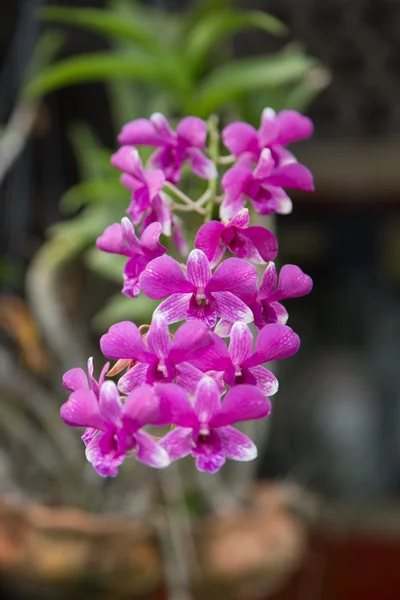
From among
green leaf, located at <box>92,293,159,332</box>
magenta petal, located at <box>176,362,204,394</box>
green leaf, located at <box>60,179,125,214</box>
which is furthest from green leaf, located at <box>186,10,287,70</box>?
magenta petal, located at <box>176,362,204,394</box>

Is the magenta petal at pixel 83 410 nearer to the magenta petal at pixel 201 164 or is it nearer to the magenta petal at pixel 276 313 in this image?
the magenta petal at pixel 276 313

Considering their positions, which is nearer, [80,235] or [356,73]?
[80,235]

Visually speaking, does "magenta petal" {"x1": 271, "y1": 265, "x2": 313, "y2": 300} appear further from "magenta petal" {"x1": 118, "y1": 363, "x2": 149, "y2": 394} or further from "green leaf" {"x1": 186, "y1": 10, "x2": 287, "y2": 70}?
"green leaf" {"x1": 186, "y1": 10, "x2": 287, "y2": 70}

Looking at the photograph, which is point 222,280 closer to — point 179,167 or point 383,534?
point 179,167

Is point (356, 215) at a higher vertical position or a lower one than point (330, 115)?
lower

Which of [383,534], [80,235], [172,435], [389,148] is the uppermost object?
[172,435]

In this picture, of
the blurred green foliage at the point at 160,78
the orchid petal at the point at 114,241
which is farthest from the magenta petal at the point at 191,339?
the blurred green foliage at the point at 160,78

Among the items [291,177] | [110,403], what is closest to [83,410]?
[110,403]

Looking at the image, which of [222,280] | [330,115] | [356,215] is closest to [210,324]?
[222,280]

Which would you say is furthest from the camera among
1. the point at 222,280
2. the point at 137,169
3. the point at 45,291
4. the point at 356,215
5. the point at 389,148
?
the point at 356,215
